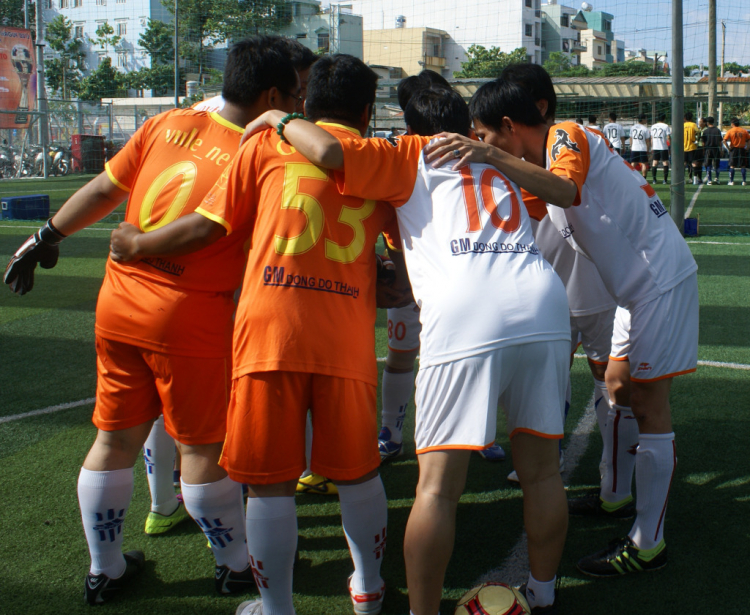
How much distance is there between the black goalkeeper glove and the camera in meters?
2.81

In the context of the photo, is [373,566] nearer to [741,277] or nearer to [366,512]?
[366,512]

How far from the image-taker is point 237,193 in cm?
219

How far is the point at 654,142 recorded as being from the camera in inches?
876

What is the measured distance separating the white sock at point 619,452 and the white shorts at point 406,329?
3.79 ft

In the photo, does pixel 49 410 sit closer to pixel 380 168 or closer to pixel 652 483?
pixel 380 168

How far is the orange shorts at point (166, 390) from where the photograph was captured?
7.94ft

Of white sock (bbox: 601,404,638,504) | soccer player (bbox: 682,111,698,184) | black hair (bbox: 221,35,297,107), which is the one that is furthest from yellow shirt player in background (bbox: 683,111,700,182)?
black hair (bbox: 221,35,297,107)

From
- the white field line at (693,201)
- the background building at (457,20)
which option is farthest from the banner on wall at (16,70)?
the white field line at (693,201)

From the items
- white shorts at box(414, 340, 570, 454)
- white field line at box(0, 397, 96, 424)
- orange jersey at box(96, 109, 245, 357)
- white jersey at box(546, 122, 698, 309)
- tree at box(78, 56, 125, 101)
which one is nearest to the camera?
white shorts at box(414, 340, 570, 454)

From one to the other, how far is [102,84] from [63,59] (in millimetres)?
6930

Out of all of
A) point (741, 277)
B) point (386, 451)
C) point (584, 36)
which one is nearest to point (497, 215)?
point (386, 451)

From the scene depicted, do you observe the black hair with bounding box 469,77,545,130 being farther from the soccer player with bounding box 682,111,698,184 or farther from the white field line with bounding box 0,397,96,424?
the soccer player with bounding box 682,111,698,184

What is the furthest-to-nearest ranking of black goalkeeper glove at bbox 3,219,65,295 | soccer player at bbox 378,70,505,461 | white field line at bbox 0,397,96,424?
white field line at bbox 0,397,96,424, soccer player at bbox 378,70,505,461, black goalkeeper glove at bbox 3,219,65,295

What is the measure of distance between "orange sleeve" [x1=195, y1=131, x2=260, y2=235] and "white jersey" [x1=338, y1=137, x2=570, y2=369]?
0.30 m
